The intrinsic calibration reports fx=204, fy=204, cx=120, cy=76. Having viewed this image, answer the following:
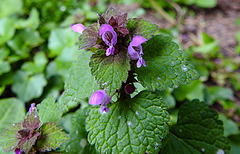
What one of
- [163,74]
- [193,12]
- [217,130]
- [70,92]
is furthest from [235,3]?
[70,92]

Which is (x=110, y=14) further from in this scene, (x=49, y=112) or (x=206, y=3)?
(x=206, y=3)

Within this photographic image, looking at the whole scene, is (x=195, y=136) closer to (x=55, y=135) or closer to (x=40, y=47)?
(x=55, y=135)

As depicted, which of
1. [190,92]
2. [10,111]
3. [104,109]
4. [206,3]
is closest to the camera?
[104,109]

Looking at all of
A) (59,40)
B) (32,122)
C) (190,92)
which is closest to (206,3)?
(190,92)

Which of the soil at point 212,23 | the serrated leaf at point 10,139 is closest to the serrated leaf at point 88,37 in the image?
the serrated leaf at point 10,139

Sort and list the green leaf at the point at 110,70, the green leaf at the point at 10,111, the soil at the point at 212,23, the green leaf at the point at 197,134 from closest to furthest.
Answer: the green leaf at the point at 110,70, the green leaf at the point at 197,134, the green leaf at the point at 10,111, the soil at the point at 212,23

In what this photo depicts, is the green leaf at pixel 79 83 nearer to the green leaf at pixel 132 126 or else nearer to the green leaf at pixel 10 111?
the green leaf at pixel 132 126
